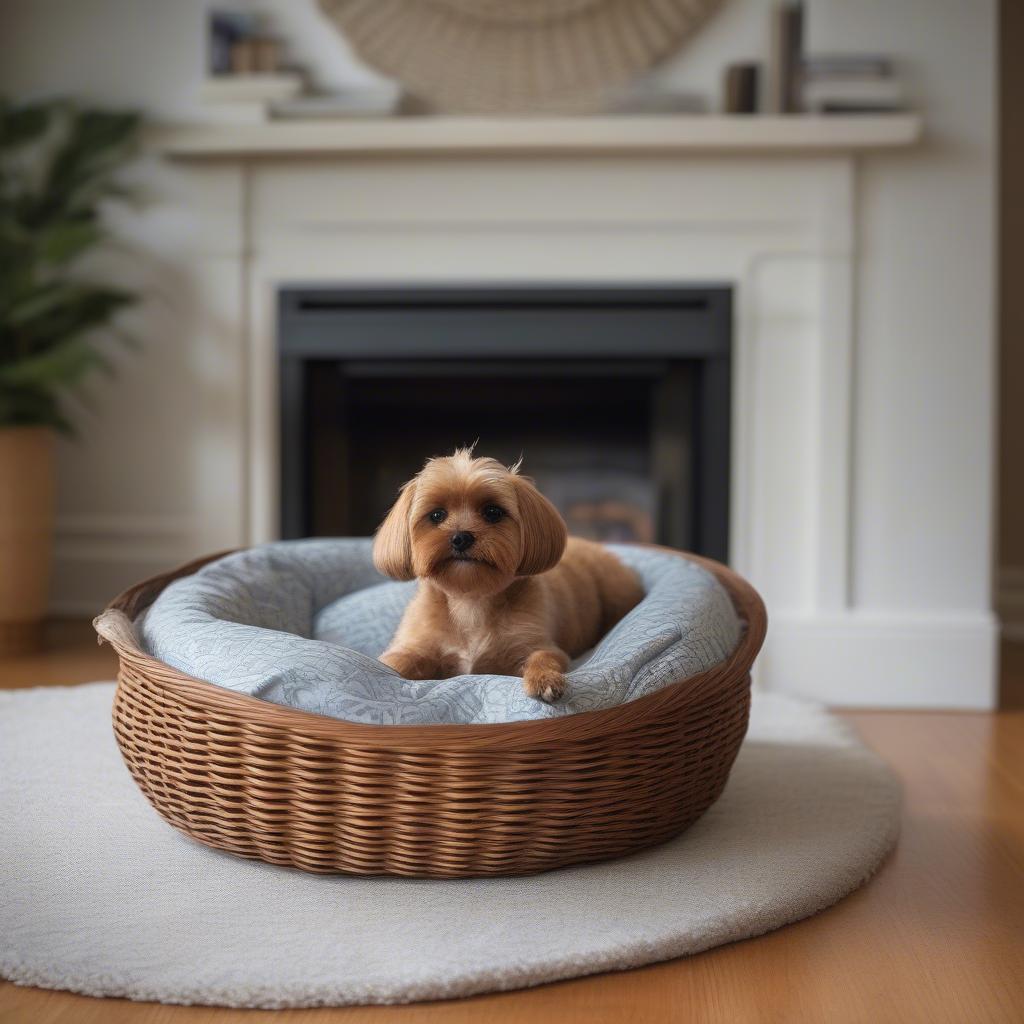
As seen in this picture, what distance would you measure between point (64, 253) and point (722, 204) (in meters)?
1.87

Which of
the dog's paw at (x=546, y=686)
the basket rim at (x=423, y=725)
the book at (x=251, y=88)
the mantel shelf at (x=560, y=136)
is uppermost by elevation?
the book at (x=251, y=88)

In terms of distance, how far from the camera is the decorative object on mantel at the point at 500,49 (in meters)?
3.46

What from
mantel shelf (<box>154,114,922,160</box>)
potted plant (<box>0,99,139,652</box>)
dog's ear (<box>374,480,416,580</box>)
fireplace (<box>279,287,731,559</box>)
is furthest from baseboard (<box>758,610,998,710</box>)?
potted plant (<box>0,99,139,652</box>)

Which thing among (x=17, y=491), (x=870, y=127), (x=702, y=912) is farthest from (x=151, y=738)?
(x=870, y=127)

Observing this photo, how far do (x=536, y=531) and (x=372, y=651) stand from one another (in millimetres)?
704

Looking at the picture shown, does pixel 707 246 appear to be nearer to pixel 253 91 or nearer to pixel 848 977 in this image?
pixel 253 91

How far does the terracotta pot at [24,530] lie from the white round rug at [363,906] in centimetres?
138

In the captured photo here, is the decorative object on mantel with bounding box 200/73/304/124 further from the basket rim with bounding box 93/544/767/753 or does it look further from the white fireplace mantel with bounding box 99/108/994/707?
the basket rim with bounding box 93/544/767/753

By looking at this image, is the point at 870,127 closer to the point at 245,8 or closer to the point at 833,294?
the point at 833,294

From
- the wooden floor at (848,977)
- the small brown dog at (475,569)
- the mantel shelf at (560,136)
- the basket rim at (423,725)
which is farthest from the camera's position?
the mantel shelf at (560,136)

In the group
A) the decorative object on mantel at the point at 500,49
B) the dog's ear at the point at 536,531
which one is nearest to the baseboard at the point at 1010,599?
the decorative object on mantel at the point at 500,49

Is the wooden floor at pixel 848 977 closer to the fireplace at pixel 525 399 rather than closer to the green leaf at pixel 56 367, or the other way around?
the fireplace at pixel 525 399

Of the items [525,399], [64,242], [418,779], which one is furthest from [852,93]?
[418,779]

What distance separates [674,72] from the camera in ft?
11.4
